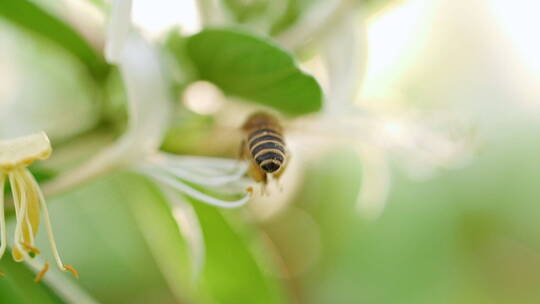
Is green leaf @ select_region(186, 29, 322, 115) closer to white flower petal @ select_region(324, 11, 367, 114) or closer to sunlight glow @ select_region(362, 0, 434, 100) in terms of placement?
white flower petal @ select_region(324, 11, 367, 114)

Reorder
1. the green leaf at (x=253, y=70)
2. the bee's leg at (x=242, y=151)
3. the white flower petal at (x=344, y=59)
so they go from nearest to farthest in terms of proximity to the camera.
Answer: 1. the green leaf at (x=253, y=70)
2. the bee's leg at (x=242, y=151)
3. the white flower petal at (x=344, y=59)

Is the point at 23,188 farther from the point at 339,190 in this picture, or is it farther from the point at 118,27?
the point at 339,190

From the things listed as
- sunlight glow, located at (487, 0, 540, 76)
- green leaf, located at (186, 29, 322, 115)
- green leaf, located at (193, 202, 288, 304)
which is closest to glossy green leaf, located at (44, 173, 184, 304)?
green leaf, located at (193, 202, 288, 304)

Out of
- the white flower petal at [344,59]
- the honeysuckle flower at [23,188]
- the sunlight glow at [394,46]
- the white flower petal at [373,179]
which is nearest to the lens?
the honeysuckle flower at [23,188]

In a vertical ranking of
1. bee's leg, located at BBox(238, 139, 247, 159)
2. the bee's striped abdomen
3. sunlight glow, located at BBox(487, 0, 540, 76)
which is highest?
sunlight glow, located at BBox(487, 0, 540, 76)

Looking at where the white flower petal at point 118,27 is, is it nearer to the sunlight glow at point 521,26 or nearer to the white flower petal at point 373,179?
the white flower petal at point 373,179

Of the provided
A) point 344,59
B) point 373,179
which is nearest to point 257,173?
point 344,59

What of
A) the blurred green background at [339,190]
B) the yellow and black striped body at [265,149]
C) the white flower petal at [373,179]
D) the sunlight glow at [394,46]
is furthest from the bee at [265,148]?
the sunlight glow at [394,46]
